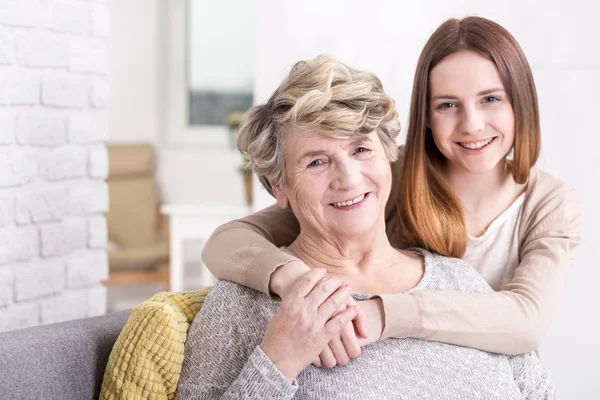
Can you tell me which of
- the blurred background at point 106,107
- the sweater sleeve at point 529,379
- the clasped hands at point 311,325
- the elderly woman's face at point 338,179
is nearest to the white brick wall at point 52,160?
the blurred background at point 106,107

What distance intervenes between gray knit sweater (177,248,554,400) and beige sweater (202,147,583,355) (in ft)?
0.12

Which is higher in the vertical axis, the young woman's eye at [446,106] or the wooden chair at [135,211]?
the young woman's eye at [446,106]

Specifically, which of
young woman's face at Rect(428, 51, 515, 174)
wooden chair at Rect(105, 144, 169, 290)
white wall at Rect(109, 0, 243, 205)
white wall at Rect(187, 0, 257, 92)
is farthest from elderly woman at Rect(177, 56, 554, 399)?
white wall at Rect(187, 0, 257, 92)

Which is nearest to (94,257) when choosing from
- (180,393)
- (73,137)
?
(73,137)

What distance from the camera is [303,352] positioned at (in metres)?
1.44

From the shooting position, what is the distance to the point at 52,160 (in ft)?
6.86

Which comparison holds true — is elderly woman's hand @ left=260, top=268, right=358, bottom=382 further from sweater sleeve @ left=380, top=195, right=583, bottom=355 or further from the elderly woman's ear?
the elderly woman's ear

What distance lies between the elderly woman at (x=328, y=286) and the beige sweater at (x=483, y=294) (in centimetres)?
5

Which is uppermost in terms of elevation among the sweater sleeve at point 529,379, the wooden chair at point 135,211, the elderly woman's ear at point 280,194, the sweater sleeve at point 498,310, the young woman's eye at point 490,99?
the young woman's eye at point 490,99

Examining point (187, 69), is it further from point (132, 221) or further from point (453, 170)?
point (453, 170)

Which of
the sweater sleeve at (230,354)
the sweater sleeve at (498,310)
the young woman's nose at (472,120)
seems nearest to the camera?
the sweater sleeve at (230,354)

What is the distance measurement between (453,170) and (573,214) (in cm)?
31

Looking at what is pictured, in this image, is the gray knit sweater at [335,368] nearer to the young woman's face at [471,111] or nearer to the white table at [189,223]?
the young woman's face at [471,111]

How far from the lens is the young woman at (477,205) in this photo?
65.1 inches
